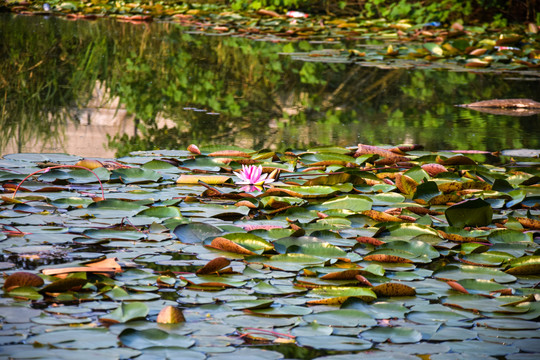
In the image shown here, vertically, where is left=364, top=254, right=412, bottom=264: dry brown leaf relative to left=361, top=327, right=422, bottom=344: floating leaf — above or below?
below

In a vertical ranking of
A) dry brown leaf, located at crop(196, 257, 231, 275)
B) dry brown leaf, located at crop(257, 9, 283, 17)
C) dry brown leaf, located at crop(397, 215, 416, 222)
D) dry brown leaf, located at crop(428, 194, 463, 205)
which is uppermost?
dry brown leaf, located at crop(257, 9, 283, 17)

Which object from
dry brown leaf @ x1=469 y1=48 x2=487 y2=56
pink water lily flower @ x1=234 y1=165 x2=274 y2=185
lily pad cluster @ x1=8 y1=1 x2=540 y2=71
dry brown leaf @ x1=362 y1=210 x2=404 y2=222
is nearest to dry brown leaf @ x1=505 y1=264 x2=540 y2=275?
dry brown leaf @ x1=362 y1=210 x2=404 y2=222

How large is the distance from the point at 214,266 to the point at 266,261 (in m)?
0.17

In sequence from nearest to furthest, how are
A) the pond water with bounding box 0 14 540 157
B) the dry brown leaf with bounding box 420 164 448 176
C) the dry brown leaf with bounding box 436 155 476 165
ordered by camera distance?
the dry brown leaf with bounding box 420 164 448 176, the dry brown leaf with bounding box 436 155 476 165, the pond water with bounding box 0 14 540 157

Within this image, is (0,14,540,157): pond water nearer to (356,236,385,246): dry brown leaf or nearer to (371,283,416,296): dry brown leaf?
(356,236,385,246): dry brown leaf

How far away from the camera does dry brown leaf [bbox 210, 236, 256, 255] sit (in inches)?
72.3

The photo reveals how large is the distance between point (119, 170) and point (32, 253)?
2.76ft

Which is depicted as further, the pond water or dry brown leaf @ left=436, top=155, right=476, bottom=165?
the pond water

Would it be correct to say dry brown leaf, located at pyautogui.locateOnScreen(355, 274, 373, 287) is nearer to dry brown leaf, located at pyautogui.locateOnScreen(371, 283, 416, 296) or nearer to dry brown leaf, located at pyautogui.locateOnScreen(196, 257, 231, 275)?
dry brown leaf, located at pyautogui.locateOnScreen(371, 283, 416, 296)

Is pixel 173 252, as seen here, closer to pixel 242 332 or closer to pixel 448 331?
pixel 242 332

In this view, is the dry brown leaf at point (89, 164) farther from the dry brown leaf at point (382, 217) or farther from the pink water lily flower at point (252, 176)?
the dry brown leaf at point (382, 217)

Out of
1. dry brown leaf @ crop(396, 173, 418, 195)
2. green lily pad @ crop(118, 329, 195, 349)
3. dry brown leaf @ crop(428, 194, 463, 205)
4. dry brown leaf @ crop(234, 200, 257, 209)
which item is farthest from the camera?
dry brown leaf @ crop(396, 173, 418, 195)

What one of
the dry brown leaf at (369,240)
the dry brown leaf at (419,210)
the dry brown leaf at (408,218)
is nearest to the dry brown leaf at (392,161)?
the dry brown leaf at (419,210)

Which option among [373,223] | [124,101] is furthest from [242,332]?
[124,101]
